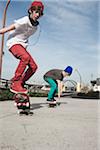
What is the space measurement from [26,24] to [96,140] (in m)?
3.31

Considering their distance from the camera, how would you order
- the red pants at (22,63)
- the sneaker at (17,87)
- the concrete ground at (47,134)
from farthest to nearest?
the sneaker at (17,87) < the red pants at (22,63) < the concrete ground at (47,134)

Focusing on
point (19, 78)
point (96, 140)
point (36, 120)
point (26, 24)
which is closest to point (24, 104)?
point (19, 78)

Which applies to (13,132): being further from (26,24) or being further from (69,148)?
(26,24)

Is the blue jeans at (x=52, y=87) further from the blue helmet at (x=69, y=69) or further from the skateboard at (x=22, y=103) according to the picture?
the skateboard at (x=22, y=103)

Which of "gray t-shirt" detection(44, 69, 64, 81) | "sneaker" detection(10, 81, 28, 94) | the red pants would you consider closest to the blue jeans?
"gray t-shirt" detection(44, 69, 64, 81)

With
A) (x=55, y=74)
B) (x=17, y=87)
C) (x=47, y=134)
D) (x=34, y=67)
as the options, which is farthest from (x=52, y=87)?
(x=47, y=134)

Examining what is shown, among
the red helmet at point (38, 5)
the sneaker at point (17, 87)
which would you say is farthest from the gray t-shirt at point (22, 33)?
the sneaker at point (17, 87)

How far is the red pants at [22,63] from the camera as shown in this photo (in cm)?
691

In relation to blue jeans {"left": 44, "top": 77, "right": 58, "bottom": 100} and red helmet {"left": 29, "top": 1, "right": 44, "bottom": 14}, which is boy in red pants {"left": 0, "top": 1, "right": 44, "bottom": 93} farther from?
blue jeans {"left": 44, "top": 77, "right": 58, "bottom": 100}

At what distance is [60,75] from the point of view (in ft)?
32.7

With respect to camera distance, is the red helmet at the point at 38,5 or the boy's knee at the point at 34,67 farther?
the boy's knee at the point at 34,67

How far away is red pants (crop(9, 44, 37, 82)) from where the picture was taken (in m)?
6.91

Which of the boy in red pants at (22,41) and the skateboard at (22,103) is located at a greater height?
the boy in red pants at (22,41)

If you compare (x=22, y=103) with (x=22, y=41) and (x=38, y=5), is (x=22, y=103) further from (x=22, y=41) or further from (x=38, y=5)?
(x=38, y=5)
